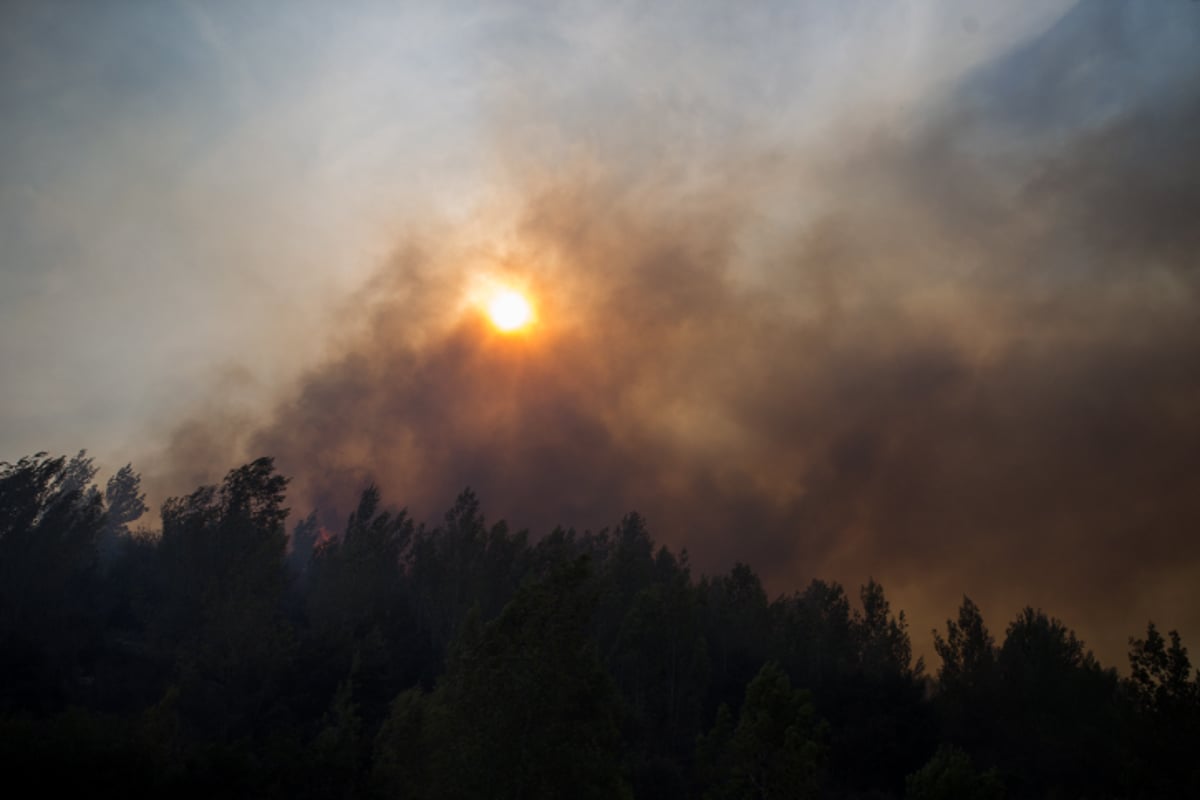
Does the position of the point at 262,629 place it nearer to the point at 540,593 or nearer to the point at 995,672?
the point at 540,593

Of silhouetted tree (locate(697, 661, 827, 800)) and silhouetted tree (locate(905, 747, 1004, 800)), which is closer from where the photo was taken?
silhouetted tree (locate(905, 747, 1004, 800))

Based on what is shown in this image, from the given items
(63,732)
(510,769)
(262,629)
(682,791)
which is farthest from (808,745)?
(262,629)

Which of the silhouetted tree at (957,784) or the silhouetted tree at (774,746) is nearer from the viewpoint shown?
the silhouetted tree at (957,784)

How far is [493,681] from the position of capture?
3441cm

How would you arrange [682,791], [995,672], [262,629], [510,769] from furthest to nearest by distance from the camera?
1. [995,672]
2. [262,629]
3. [682,791]
4. [510,769]

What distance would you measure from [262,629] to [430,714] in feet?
157

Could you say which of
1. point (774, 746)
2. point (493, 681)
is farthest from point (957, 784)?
point (493, 681)

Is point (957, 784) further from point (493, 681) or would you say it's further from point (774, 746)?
point (493, 681)

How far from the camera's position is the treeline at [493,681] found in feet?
114

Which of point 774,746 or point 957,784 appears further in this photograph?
point 774,746

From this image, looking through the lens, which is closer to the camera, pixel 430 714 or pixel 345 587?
pixel 430 714

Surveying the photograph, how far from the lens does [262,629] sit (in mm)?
79375

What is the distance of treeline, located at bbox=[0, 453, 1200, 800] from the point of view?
114ft

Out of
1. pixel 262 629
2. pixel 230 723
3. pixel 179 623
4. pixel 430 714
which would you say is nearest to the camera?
pixel 430 714
